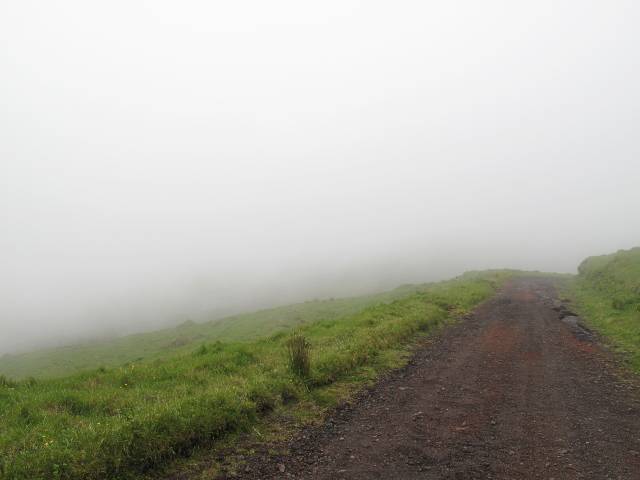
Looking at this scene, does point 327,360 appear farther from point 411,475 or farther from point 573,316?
point 573,316

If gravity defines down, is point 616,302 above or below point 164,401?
below

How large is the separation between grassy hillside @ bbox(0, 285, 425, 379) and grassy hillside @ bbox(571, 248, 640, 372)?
748 inches

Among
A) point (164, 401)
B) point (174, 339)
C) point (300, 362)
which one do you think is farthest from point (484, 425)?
point (174, 339)

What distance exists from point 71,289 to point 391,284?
15376cm

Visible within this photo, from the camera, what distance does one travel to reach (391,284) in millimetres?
96000

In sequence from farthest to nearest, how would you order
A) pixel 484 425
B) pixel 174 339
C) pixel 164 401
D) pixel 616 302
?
pixel 174 339, pixel 616 302, pixel 164 401, pixel 484 425

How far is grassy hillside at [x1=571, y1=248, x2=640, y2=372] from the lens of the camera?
746 inches

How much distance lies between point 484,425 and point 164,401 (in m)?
8.70

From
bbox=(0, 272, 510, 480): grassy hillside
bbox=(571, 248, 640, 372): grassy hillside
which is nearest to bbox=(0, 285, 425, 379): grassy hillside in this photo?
bbox=(571, 248, 640, 372): grassy hillside

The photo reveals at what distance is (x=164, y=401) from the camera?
11133mm

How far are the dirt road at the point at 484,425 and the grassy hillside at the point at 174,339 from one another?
2574 cm

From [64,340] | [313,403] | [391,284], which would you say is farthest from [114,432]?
[64,340]

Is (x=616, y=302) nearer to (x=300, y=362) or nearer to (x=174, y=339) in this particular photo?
(x=300, y=362)

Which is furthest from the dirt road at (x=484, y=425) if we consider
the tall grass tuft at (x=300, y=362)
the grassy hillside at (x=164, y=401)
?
the tall grass tuft at (x=300, y=362)
